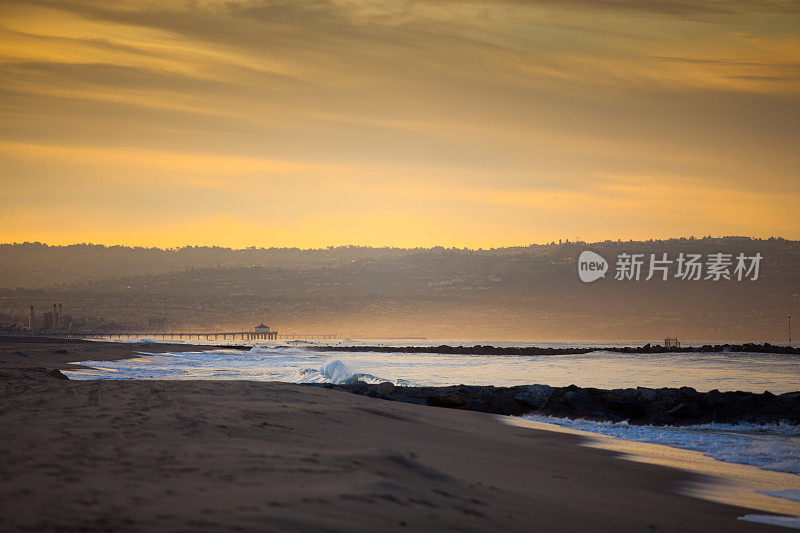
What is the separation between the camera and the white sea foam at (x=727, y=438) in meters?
11.7

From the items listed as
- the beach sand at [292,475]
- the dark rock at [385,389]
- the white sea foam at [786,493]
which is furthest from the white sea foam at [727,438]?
the dark rock at [385,389]

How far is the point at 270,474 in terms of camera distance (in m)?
5.89

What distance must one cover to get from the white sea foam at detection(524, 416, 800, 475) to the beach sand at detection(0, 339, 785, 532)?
249 centimetres

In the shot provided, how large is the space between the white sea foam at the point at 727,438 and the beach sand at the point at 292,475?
249cm

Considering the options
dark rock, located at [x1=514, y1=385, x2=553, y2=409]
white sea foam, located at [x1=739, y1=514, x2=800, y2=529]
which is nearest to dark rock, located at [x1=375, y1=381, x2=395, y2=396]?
dark rock, located at [x1=514, y1=385, x2=553, y2=409]

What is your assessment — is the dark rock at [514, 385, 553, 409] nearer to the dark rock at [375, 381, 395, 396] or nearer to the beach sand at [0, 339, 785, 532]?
the dark rock at [375, 381, 395, 396]

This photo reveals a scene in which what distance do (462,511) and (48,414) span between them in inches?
229

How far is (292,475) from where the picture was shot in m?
5.93

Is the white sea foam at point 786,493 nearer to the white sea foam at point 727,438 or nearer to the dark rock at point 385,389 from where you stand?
the white sea foam at point 727,438

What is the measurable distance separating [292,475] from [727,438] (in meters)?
11.3

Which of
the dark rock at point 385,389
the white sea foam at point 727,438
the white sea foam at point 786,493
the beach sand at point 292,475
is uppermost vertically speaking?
the beach sand at point 292,475

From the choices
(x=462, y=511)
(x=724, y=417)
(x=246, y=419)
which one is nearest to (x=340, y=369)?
(x=724, y=417)

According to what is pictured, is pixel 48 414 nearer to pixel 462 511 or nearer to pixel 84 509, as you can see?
pixel 84 509

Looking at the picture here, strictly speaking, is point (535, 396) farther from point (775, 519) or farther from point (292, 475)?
point (292, 475)
